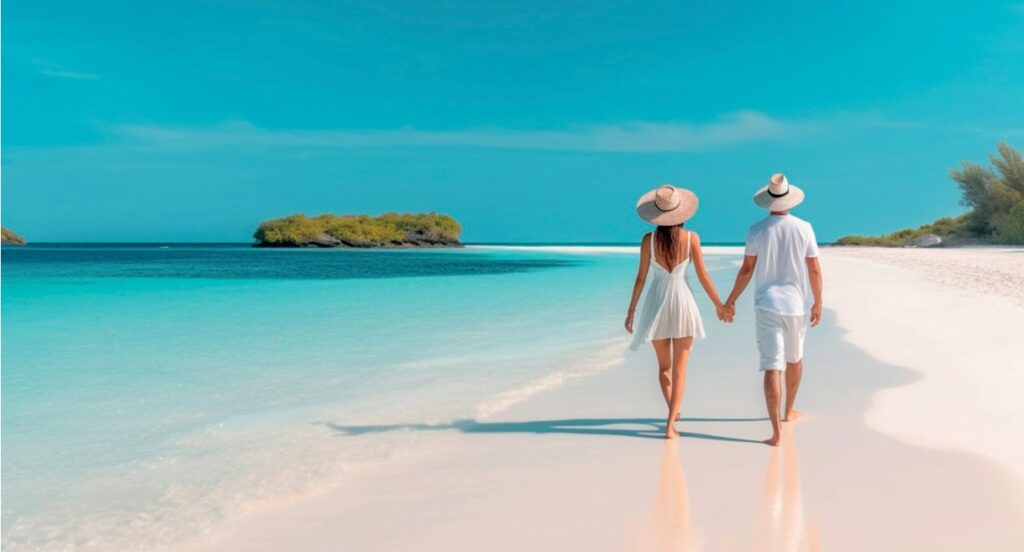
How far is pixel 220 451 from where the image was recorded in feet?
15.3

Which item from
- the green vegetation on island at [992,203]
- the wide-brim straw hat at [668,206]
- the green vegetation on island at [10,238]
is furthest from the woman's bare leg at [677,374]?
the green vegetation on island at [10,238]

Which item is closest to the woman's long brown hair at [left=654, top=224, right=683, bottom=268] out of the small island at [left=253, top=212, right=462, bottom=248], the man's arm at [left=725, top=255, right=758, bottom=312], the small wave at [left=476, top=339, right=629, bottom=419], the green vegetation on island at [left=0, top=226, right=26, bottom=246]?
the man's arm at [left=725, top=255, right=758, bottom=312]

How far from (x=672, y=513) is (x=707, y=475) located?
24.1 inches

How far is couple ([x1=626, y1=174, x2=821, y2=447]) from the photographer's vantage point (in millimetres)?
4398

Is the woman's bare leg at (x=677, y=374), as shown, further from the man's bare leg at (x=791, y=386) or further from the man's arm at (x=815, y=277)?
the man's arm at (x=815, y=277)

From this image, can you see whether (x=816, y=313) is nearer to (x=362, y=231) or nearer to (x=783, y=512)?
(x=783, y=512)

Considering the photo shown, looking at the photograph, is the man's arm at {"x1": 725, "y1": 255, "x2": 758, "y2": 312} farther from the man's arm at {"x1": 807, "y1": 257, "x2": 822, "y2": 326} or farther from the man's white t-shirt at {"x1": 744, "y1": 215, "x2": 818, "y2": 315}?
the man's arm at {"x1": 807, "y1": 257, "x2": 822, "y2": 326}

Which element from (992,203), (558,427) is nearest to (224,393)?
(558,427)

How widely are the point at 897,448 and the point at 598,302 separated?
1194 centimetres

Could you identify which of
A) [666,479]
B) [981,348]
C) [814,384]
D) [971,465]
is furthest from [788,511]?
[981,348]

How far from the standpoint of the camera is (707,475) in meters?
3.86

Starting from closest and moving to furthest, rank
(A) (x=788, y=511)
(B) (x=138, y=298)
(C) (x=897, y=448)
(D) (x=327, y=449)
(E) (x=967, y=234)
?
(A) (x=788, y=511), (C) (x=897, y=448), (D) (x=327, y=449), (B) (x=138, y=298), (E) (x=967, y=234)

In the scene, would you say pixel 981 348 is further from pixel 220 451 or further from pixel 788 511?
pixel 220 451

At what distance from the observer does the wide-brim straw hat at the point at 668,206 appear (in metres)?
4.38
